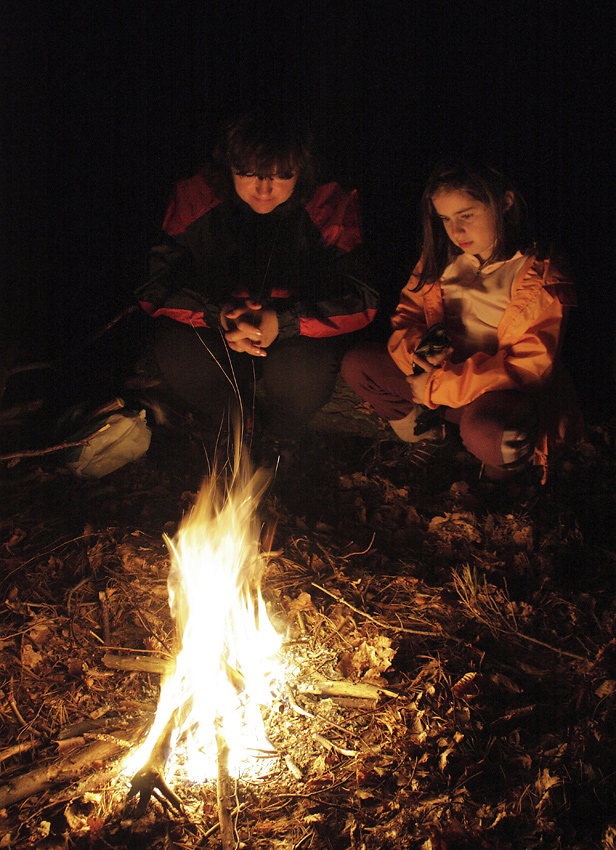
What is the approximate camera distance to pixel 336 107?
3.89m

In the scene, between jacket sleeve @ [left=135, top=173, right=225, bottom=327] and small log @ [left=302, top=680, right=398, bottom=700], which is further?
jacket sleeve @ [left=135, top=173, right=225, bottom=327]

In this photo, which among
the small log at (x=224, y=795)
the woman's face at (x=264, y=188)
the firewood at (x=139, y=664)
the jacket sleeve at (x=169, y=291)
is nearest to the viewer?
the small log at (x=224, y=795)

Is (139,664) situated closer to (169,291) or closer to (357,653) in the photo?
(357,653)

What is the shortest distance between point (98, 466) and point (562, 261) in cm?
298

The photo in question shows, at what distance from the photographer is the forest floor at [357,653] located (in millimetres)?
1733

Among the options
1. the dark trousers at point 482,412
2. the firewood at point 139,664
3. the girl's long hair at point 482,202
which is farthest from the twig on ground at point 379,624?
the girl's long hair at point 482,202

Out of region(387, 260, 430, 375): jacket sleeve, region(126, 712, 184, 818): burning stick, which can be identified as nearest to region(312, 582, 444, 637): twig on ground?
region(126, 712, 184, 818): burning stick

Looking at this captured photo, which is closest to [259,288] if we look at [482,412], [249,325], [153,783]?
[249,325]

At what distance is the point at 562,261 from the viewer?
2.86m

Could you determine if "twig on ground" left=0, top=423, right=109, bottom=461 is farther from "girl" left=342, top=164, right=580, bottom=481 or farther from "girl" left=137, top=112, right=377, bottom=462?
"girl" left=342, top=164, right=580, bottom=481

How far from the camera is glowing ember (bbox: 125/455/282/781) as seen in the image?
1935 mm

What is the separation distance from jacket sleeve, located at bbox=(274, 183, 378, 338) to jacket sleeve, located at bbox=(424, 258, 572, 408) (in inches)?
30.3

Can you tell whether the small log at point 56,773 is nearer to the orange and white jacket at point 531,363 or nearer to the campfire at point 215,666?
the campfire at point 215,666

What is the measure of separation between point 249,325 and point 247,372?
0.57m
